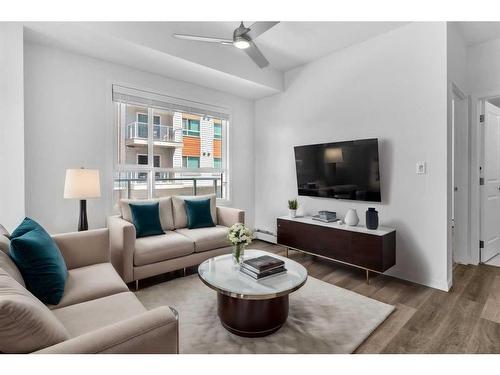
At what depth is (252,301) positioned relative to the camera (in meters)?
1.86

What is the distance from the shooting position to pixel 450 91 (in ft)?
8.96

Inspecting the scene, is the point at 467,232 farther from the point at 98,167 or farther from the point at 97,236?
the point at 98,167

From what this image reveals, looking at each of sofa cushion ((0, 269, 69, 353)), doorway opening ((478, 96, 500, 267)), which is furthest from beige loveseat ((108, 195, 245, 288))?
doorway opening ((478, 96, 500, 267))

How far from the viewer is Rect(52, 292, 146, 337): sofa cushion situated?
1.35 metres

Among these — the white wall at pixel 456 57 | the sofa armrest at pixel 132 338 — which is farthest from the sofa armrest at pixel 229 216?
the white wall at pixel 456 57

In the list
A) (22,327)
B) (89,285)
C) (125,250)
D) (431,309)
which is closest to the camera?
(22,327)

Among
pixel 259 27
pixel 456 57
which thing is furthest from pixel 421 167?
pixel 259 27

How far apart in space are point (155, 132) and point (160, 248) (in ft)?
5.58

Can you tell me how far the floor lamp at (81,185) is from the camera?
264 centimetres

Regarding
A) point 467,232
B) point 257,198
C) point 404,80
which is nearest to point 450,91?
point 404,80

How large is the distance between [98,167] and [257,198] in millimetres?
2573

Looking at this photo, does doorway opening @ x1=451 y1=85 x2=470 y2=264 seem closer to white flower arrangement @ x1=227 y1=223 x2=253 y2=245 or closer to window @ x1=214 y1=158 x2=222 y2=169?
white flower arrangement @ x1=227 y1=223 x2=253 y2=245

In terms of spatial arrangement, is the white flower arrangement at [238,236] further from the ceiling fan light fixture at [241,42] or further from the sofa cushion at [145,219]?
the ceiling fan light fixture at [241,42]

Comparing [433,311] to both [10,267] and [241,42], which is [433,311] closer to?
[241,42]
